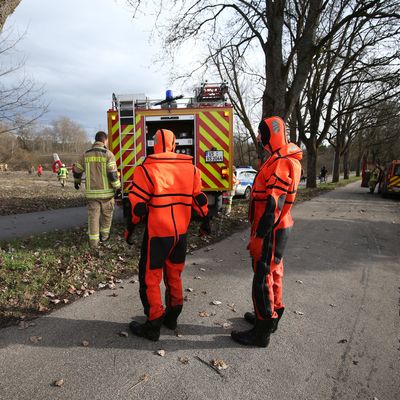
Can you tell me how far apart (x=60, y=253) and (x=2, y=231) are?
2849 millimetres

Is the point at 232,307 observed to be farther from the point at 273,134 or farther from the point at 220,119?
the point at 220,119

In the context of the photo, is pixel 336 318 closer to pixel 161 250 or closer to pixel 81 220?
pixel 161 250

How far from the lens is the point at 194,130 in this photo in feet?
23.8

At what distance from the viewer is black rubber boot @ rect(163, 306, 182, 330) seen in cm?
340

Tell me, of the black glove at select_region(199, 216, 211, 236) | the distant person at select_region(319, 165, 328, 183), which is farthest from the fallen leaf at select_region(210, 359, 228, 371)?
the distant person at select_region(319, 165, 328, 183)

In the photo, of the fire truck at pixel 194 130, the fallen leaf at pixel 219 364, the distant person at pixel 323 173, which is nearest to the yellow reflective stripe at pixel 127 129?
the fire truck at pixel 194 130

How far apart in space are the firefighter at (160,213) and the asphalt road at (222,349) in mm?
427

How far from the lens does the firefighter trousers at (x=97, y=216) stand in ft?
19.3

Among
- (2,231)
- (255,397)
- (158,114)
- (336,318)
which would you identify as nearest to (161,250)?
(255,397)

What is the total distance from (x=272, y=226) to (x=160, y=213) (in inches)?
41.4

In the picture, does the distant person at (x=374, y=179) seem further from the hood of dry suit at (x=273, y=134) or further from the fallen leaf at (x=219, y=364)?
the fallen leaf at (x=219, y=364)

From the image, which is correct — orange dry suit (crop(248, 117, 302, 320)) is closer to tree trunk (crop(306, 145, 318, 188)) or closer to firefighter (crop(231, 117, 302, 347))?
firefighter (crop(231, 117, 302, 347))

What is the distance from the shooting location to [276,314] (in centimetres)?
325

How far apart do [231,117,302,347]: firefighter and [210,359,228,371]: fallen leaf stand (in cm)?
37
